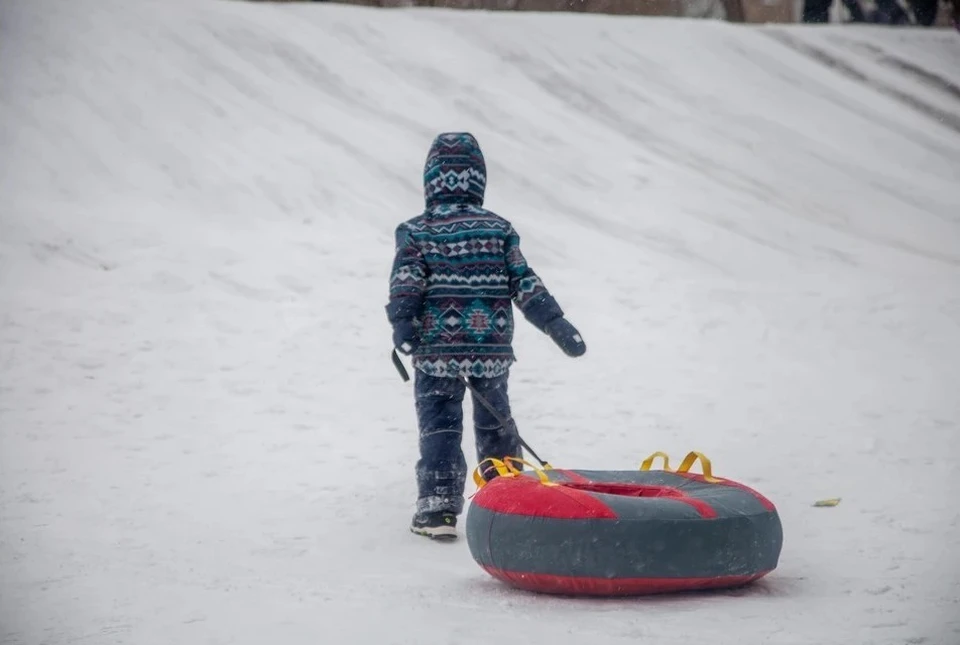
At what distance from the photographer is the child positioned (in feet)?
14.2

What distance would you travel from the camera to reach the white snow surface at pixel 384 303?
3.58m

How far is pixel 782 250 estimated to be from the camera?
11.4m

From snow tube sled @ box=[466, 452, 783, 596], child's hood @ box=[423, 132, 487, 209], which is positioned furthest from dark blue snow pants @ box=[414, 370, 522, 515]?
snow tube sled @ box=[466, 452, 783, 596]

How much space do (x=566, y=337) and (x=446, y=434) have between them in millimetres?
630

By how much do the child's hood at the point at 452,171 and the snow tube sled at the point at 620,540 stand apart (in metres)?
1.38

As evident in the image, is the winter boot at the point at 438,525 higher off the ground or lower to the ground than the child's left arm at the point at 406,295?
lower

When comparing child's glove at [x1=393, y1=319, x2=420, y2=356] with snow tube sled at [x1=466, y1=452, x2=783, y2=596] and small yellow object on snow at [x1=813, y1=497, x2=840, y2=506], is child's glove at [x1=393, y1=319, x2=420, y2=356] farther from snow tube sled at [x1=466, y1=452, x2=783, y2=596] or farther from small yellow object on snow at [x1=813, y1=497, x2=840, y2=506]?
small yellow object on snow at [x1=813, y1=497, x2=840, y2=506]

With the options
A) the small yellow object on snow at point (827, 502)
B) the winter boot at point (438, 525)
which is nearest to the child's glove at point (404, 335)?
the winter boot at point (438, 525)

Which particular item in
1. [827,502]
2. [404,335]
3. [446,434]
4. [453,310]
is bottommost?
[827,502]

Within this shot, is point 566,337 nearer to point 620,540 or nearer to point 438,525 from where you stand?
point 438,525

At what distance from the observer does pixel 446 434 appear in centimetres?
444

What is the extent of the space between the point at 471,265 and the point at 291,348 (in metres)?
3.41

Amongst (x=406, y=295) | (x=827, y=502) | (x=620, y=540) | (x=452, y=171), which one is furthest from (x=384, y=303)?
(x=620, y=540)

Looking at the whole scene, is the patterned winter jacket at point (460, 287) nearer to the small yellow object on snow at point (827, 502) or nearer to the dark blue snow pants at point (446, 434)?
the dark blue snow pants at point (446, 434)
